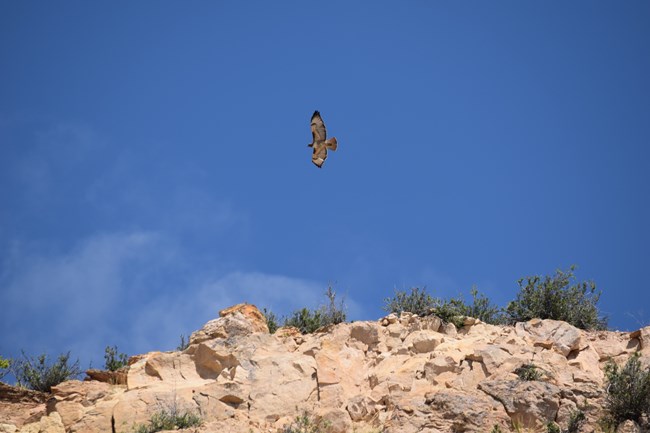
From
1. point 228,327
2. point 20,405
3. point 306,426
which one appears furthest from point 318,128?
point 20,405

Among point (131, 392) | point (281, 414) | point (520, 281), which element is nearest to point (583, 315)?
point (520, 281)

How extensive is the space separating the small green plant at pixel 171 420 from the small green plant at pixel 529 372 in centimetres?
634

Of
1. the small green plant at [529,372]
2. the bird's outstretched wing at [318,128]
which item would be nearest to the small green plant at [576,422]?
the small green plant at [529,372]

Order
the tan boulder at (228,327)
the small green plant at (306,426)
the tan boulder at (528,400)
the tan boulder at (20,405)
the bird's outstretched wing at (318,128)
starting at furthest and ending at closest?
the bird's outstretched wing at (318,128) < the tan boulder at (228,327) < the tan boulder at (20,405) < the small green plant at (306,426) < the tan boulder at (528,400)

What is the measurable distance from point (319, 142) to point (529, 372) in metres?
8.64

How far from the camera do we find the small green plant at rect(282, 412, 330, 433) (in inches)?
609

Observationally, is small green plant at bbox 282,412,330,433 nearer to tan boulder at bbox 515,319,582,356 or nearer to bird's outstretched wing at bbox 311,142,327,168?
tan boulder at bbox 515,319,582,356

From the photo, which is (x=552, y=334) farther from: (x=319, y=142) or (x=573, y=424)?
(x=319, y=142)

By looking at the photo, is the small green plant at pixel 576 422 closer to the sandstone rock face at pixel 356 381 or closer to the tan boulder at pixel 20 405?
the sandstone rock face at pixel 356 381

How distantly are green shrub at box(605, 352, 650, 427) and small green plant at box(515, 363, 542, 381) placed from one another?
1312mm

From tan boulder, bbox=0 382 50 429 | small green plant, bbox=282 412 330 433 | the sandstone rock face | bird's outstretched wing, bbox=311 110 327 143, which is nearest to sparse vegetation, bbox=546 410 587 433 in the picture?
the sandstone rock face

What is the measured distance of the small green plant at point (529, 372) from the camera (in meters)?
15.9

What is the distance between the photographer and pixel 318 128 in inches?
841

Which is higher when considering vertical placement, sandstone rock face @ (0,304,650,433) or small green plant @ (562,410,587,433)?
sandstone rock face @ (0,304,650,433)
